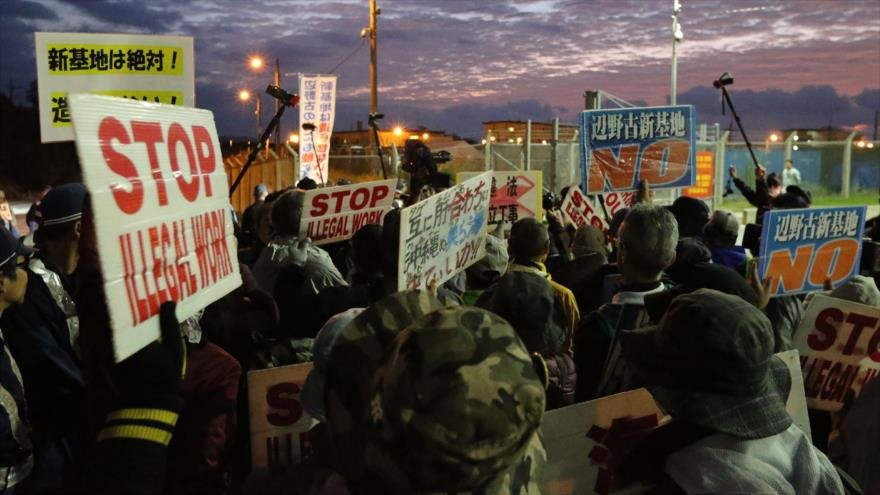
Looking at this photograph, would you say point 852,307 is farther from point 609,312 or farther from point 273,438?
point 273,438

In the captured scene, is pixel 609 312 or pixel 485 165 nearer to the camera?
pixel 609 312

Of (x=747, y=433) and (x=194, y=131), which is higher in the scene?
(x=194, y=131)

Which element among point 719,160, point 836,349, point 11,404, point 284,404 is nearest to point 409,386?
point 11,404

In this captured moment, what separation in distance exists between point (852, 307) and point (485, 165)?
14.6 m

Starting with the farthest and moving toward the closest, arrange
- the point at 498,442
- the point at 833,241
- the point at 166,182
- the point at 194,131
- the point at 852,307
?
1. the point at 833,241
2. the point at 852,307
3. the point at 194,131
4. the point at 166,182
5. the point at 498,442

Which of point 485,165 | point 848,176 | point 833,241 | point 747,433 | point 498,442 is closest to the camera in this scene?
point 498,442

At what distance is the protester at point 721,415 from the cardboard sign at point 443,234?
1.50 meters

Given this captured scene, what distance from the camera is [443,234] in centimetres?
368

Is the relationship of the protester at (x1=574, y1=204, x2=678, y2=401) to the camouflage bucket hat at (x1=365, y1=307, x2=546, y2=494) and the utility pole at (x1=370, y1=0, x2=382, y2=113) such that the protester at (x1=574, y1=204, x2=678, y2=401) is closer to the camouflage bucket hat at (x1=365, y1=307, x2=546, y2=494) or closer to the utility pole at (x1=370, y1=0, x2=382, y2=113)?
the camouflage bucket hat at (x1=365, y1=307, x2=546, y2=494)

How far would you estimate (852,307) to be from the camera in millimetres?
3469

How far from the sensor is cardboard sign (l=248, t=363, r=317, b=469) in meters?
2.86

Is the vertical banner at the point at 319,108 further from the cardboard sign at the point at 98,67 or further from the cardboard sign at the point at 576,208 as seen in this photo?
the cardboard sign at the point at 98,67

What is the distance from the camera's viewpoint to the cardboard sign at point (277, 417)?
9.39 feet

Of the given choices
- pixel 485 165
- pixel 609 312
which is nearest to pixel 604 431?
pixel 609 312
